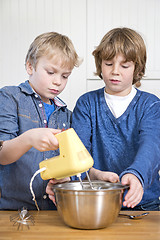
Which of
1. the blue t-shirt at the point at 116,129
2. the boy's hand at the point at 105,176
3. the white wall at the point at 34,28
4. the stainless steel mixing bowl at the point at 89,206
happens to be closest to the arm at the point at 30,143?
the stainless steel mixing bowl at the point at 89,206

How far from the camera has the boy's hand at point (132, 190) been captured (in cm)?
98

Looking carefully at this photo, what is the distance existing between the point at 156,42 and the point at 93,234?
1.97m

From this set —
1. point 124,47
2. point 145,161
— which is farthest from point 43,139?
point 124,47

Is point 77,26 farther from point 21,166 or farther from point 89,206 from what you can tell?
point 89,206

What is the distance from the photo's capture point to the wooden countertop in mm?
862

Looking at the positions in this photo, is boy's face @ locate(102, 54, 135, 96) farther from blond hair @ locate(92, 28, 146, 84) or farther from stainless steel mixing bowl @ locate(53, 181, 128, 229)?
stainless steel mixing bowl @ locate(53, 181, 128, 229)

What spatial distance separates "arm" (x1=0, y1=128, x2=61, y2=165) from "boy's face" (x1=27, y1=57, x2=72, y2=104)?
1.05 feet

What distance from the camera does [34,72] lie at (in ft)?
4.68

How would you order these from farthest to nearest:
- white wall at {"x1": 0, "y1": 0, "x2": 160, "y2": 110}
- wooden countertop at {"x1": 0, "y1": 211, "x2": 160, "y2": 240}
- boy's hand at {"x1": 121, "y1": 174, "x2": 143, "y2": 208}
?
white wall at {"x1": 0, "y1": 0, "x2": 160, "y2": 110} < boy's hand at {"x1": 121, "y1": 174, "x2": 143, "y2": 208} < wooden countertop at {"x1": 0, "y1": 211, "x2": 160, "y2": 240}

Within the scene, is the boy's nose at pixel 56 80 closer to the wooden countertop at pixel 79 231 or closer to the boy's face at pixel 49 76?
the boy's face at pixel 49 76

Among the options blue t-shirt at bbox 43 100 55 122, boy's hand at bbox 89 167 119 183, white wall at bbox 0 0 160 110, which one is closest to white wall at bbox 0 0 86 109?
white wall at bbox 0 0 160 110

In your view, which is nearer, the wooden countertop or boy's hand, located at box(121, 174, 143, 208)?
the wooden countertop

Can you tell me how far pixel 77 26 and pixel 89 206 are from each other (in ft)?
6.36

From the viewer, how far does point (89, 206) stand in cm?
88
